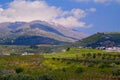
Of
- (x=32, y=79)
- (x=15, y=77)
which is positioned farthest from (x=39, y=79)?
(x=15, y=77)

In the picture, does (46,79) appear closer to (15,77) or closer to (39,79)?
(39,79)

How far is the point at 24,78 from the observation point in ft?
179

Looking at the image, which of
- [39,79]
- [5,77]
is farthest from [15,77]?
[39,79]

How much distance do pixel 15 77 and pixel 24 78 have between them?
2237mm

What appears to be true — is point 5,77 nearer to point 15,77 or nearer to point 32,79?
point 15,77

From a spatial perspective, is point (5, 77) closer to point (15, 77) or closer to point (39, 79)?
point (15, 77)

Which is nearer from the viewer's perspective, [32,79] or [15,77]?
[32,79]

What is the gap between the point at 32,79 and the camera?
52.6m

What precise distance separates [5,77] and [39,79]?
7.01 m

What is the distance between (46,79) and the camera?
52656 mm

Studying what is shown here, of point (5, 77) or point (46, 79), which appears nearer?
point (46, 79)

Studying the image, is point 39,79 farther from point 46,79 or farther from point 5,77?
point 5,77

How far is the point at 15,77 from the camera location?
56.1 metres

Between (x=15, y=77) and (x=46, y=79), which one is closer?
(x=46, y=79)
